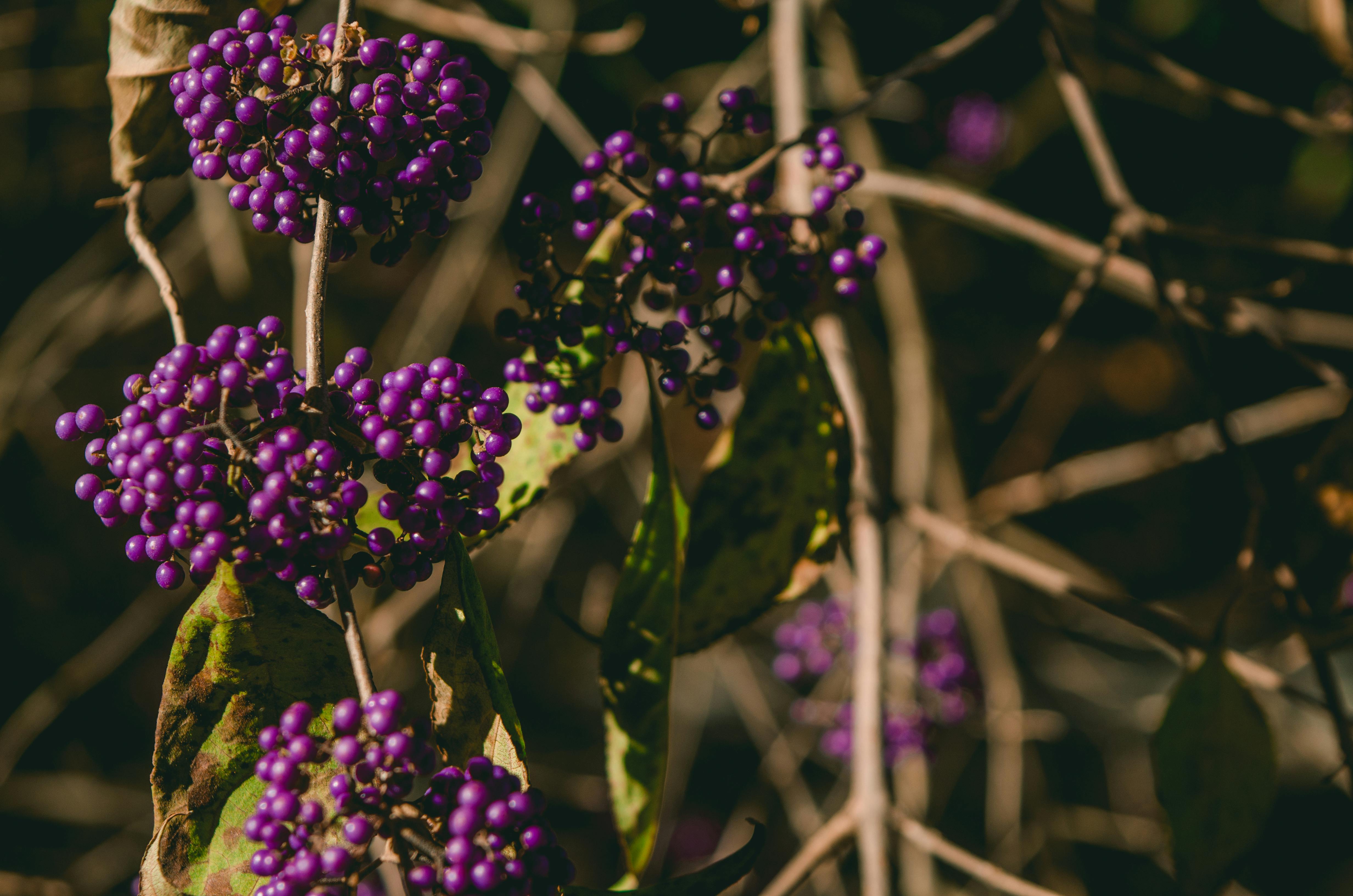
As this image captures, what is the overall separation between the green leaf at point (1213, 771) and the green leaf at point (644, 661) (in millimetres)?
566

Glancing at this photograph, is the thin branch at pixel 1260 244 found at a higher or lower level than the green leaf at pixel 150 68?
higher

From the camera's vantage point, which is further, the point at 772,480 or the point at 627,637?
the point at 772,480

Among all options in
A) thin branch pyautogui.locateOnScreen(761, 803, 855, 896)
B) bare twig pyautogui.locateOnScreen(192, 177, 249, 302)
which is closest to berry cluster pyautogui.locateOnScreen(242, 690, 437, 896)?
thin branch pyautogui.locateOnScreen(761, 803, 855, 896)

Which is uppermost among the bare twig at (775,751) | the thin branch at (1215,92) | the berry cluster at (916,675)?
the thin branch at (1215,92)

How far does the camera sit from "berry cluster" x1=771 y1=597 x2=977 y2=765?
1.69m

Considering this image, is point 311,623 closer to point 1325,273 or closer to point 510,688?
point 510,688

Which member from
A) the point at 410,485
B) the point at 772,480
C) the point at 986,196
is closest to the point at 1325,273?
the point at 986,196

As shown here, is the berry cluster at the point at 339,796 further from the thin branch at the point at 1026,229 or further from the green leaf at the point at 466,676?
the thin branch at the point at 1026,229

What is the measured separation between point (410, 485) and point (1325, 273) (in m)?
2.36

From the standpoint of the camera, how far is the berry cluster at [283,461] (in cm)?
62

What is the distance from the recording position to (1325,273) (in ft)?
6.99

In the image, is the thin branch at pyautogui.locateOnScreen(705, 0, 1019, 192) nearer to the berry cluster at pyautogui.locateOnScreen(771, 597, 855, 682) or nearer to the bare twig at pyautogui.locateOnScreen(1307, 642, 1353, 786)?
the bare twig at pyautogui.locateOnScreen(1307, 642, 1353, 786)

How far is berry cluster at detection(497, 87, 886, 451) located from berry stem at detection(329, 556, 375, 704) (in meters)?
0.29

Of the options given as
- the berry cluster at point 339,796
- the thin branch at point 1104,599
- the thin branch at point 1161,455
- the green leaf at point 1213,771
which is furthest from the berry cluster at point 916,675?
the berry cluster at point 339,796
